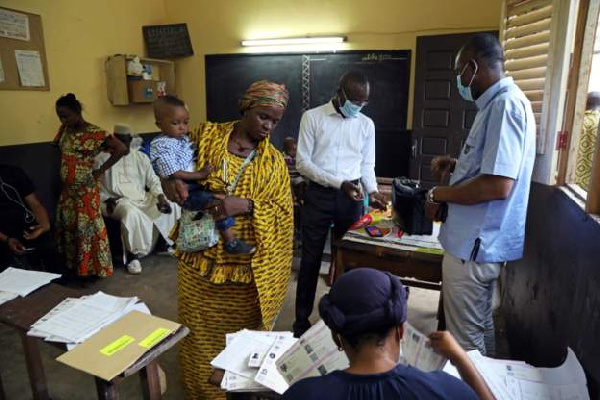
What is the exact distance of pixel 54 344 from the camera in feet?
4.63

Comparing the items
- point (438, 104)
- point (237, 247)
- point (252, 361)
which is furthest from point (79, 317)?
point (438, 104)

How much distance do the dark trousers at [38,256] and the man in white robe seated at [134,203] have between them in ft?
1.95

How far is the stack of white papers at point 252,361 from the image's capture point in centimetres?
117

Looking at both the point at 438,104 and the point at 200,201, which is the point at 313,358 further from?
the point at 438,104

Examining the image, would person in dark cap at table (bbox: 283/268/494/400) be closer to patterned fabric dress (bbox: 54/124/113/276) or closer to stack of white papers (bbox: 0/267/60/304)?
stack of white papers (bbox: 0/267/60/304)

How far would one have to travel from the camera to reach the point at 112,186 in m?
4.06

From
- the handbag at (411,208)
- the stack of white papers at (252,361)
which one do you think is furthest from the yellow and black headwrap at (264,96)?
the handbag at (411,208)

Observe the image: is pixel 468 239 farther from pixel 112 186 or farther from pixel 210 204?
pixel 112 186

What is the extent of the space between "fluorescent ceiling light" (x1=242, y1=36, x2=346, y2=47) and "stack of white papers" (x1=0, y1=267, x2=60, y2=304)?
3888 mm

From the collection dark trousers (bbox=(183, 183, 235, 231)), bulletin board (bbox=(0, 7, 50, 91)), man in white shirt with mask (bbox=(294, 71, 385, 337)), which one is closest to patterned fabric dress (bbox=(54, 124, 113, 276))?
bulletin board (bbox=(0, 7, 50, 91))

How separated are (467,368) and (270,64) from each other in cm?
465

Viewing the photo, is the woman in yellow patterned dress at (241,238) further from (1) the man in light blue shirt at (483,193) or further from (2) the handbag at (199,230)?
(1) the man in light blue shirt at (483,193)

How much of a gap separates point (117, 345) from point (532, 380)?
50.3 inches

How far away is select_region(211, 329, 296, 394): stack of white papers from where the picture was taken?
46.0 inches
